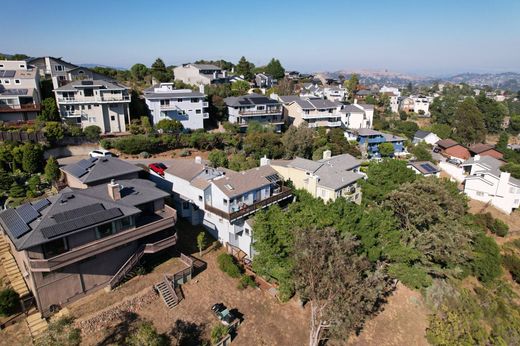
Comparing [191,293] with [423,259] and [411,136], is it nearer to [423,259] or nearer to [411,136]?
[423,259]

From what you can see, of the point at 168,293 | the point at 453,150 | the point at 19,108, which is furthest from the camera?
the point at 453,150

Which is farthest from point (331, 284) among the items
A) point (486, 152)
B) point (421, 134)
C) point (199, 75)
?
point (421, 134)

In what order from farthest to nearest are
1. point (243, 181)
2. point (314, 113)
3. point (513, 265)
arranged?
point (314, 113) < point (513, 265) < point (243, 181)

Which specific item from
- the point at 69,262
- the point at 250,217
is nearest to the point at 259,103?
the point at 250,217

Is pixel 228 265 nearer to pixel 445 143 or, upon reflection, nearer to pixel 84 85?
pixel 84 85

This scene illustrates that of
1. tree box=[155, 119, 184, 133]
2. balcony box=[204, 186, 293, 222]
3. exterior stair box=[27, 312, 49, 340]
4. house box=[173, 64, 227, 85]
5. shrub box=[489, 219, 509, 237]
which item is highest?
house box=[173, 64, 227, 85]

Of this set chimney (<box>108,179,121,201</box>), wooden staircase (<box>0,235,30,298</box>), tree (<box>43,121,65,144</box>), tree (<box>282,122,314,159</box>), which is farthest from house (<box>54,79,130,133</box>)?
chimney (<box>108,179,121,201</box>)

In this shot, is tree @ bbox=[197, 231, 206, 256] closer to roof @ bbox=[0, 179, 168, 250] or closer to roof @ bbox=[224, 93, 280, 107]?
roof @ bbox=[0, 179, 168, 250]

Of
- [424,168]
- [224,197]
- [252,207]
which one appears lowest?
[424,168]

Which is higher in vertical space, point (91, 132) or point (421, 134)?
point (91, 132)
